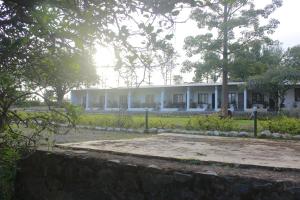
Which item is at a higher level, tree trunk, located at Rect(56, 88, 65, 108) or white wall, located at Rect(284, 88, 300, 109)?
white wall, located at Rect(284, 88, 300, 109)

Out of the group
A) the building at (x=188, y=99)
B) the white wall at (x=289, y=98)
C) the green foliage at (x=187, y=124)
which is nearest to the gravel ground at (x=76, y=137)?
the green foliage at (x=187, y=124)

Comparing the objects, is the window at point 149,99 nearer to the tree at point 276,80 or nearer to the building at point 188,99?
the building at point 188,99

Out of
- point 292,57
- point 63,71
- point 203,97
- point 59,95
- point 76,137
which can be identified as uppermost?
point 292,57

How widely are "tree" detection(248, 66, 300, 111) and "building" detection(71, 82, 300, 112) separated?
218cm

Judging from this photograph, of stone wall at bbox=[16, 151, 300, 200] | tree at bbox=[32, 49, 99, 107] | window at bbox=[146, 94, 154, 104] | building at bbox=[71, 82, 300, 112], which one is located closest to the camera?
stone wall at bbox=[16, 151, 300, 200]

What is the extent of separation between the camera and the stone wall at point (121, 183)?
397 cm

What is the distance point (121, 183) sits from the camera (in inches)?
197

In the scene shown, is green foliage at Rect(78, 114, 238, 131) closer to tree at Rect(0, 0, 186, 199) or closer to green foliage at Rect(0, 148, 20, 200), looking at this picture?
green foliage at Rect(0, 148, 20, 200)

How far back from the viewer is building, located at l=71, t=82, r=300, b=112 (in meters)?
35.2

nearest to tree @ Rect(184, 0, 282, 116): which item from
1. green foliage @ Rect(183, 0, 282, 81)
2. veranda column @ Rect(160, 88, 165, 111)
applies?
green foliage @ Rect(183, 0, 282, 81)

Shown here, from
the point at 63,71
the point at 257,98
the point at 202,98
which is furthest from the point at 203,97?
the point at 63,71

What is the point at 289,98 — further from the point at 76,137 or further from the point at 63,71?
the point at 63,71

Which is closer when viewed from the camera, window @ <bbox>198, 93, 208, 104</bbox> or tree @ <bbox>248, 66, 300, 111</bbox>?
tree @ <bbox>248, 66, 300, 111</bbox>

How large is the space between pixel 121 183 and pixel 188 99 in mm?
33757
